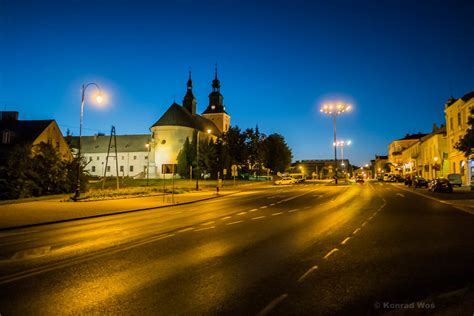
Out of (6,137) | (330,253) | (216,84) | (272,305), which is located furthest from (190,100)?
(272,305)

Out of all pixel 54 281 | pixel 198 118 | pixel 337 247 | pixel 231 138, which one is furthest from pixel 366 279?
pixel 198 118

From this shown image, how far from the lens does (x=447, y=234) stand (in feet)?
34.6

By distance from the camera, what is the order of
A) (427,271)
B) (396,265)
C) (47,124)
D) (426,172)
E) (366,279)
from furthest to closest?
(426,172) < (47,124) < (396,265) < (427,271) < (366,279)

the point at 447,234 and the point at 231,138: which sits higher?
the point at 231,138

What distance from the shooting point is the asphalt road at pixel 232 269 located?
16.2 feet

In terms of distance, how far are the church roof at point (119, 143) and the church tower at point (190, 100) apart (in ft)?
50.4

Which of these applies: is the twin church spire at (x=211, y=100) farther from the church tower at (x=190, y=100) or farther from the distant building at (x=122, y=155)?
the distant building at (x=122, y=155)

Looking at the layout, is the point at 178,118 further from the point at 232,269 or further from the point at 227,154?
the point at 232,269

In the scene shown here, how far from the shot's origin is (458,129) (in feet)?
159

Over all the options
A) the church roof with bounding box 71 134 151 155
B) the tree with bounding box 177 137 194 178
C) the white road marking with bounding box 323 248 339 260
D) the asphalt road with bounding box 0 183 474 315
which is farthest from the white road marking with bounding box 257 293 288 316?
the church roof with bounding box 71 134 151 155

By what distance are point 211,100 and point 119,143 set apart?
102 ft

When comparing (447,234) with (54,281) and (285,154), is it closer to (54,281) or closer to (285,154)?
(54,281)

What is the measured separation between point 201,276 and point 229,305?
1.56m

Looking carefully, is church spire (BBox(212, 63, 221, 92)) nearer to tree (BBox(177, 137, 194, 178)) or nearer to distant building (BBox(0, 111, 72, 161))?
tree (BBox(177, 137, 194, 178))
